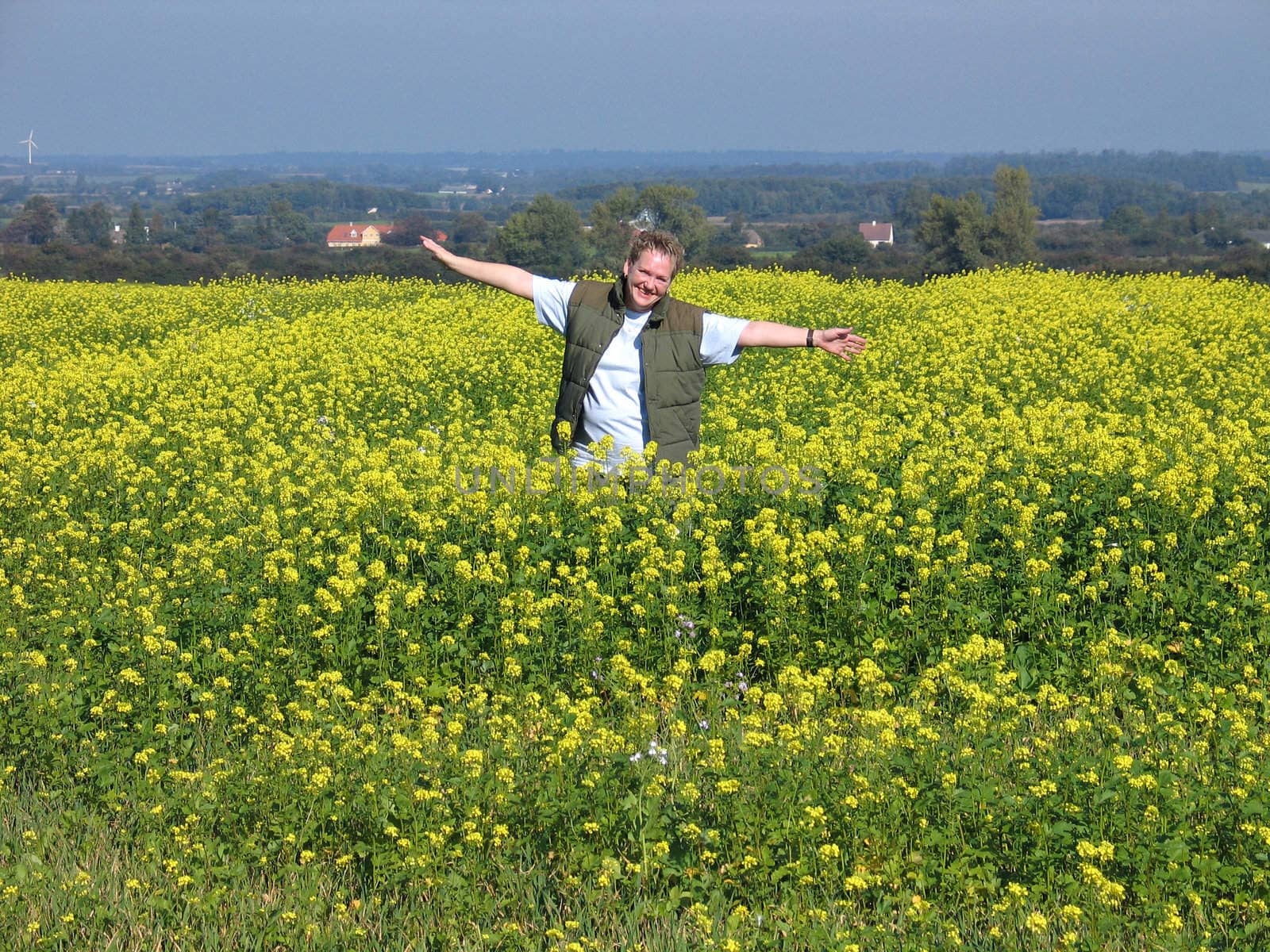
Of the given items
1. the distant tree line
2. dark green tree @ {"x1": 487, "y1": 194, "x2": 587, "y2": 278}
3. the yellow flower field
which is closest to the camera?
the yellow flower field

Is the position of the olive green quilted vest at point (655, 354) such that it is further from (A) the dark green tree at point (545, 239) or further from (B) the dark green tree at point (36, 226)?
(B) the dark green tree at point (36, 226)

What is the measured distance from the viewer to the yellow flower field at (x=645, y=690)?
413 centimetres

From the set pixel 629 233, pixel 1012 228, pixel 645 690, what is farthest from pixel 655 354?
pixel 1012 228

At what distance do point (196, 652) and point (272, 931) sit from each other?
2.17m

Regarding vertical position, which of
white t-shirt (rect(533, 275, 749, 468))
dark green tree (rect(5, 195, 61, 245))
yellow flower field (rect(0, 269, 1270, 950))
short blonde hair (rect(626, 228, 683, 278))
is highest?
dark green tree (rect(5, 195, 61, 245))

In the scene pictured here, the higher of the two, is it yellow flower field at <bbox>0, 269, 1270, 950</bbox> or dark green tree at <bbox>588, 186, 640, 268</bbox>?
dark green tree at <bbox>588, 186, 640, 268</bbox>

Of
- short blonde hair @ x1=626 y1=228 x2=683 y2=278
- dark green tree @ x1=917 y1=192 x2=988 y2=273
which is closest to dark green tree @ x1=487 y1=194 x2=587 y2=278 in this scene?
dark green tree @ x1=917 y1=192 x2=988 y2=273

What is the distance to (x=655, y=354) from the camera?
677 cm

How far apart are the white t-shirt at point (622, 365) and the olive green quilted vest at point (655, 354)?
0.14ft

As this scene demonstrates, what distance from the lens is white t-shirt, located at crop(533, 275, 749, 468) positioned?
683 cm

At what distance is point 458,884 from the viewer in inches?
164

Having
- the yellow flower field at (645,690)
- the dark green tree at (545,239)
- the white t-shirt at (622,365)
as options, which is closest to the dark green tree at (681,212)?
the dark green tree at (545,239)

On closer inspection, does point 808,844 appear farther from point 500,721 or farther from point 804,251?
point 804,251

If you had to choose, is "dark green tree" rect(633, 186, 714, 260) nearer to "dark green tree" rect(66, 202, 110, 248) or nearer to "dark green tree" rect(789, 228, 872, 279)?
"dark green tree" rect(789, 228, 872, 279)
